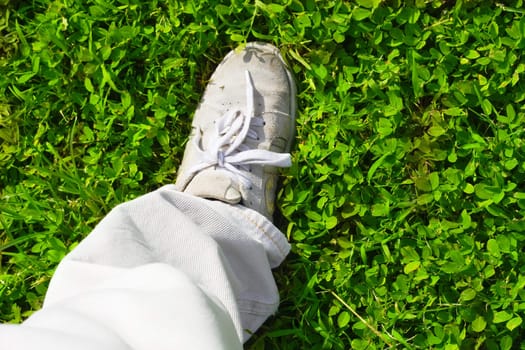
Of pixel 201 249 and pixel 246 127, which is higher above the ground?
pixel 246 127

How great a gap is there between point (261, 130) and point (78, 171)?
0.72 meters

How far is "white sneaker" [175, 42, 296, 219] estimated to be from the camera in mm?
2301

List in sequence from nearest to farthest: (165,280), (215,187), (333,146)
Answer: (165,280), (215,187), (333,146)

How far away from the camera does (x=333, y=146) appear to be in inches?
91.4

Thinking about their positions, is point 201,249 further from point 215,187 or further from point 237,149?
point 237,149

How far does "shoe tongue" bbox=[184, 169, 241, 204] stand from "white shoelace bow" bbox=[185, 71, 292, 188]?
48 mm

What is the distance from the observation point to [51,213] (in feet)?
8.09

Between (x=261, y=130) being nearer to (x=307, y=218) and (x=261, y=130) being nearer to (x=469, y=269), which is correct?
(x=307, y=218)

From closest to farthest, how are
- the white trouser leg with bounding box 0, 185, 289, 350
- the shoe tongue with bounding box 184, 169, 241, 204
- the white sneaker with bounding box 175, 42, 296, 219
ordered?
the white trouser leg with bounding box 0, 185, 289, 350
the shoe tongue with bounding box 184, 169, 241, 204
the white sneaker with bounding box 175, 42, 296, 219

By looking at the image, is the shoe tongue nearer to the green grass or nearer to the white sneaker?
the white sneaker

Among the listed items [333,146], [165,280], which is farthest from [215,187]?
[165,280]

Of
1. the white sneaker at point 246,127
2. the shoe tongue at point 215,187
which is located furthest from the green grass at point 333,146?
the shoe tongue at point 215,187

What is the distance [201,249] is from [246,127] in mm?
653

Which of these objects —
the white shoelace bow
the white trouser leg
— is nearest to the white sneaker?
the white shoelace bow
